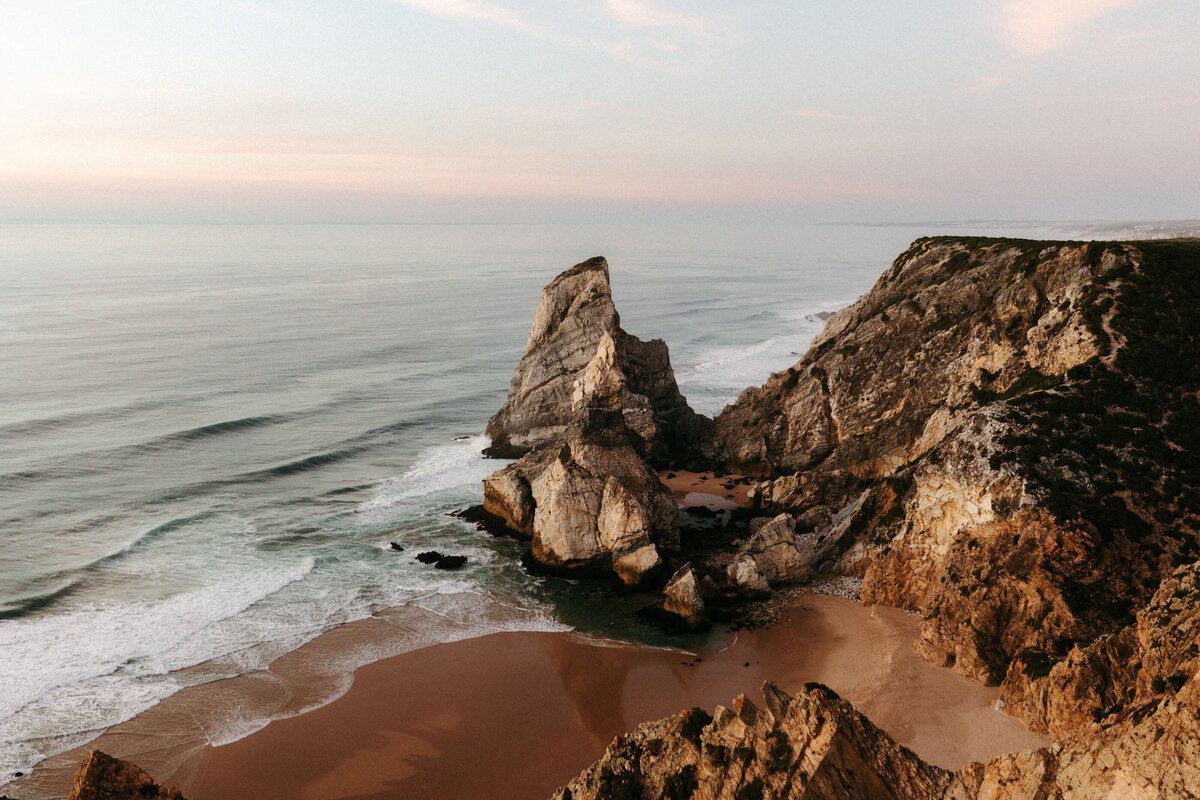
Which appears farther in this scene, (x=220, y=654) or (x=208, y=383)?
(x=208, y=383)

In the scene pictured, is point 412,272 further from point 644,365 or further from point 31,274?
point 644,365

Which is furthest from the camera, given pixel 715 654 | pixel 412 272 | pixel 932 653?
pixel 412 272

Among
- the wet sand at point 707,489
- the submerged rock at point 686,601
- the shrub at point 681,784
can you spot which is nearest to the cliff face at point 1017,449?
the wet sand at point 707,489

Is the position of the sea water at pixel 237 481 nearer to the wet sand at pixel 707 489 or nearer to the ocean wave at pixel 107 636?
the ocean wave at pixel 107 636

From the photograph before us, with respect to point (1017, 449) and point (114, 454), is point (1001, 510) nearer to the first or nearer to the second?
point (1017, 449)

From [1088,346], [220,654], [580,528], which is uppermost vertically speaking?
[1088,346]

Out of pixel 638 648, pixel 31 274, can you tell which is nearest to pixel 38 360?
pixel 638 648

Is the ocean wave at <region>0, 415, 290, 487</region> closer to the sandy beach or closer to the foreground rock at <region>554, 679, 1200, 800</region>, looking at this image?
the sandy beach

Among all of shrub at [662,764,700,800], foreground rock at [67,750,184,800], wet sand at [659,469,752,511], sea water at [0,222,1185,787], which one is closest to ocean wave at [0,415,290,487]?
sea water at [0,222,1185,787]
